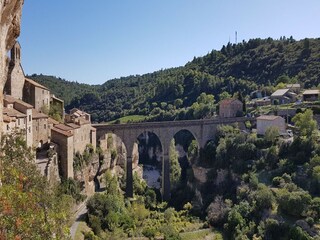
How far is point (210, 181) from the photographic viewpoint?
55.5 metres

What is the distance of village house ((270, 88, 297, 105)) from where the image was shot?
75250mm

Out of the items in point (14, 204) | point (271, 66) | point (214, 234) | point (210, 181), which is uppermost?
point (271, 66)

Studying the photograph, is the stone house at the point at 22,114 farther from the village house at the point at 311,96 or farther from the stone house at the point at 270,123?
the village house at the point at 311,96

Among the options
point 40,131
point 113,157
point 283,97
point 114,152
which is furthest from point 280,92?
point 40,131

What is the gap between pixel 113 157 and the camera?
52.2 metres

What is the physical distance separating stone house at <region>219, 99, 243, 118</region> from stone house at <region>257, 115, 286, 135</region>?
1182 cm

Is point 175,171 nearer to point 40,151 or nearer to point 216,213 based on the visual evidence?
point 216,213

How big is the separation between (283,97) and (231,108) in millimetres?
13038

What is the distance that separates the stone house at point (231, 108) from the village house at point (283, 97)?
8.86 meters

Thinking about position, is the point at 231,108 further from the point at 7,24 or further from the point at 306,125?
the point at 7,24

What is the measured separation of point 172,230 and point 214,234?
458 centimetres

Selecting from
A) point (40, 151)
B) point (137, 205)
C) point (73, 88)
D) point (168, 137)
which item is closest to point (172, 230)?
point (137, 205)

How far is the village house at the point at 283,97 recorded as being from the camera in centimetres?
7525

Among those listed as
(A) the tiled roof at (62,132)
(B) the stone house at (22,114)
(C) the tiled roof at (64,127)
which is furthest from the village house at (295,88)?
(B) the stone house at (22,114)
